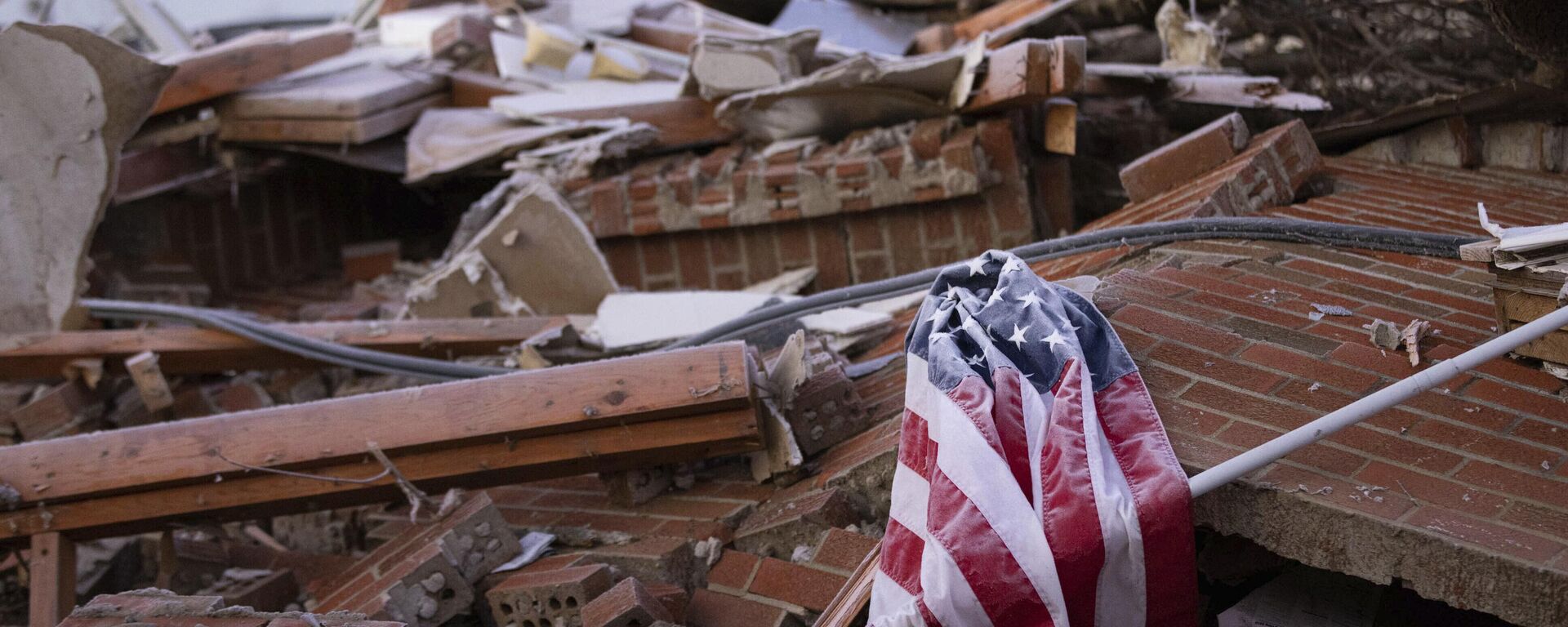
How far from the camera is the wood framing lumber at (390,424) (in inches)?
107

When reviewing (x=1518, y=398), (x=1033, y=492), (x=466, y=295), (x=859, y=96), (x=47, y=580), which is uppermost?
(x=859, y=96)

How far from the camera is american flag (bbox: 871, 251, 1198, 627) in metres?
1.91

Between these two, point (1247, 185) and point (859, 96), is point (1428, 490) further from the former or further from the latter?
point (859, 96)

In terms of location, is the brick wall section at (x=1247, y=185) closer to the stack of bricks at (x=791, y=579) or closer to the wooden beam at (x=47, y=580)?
the stack of bricks at (x=791, y=579)

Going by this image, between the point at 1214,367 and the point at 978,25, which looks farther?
the point at 978,25

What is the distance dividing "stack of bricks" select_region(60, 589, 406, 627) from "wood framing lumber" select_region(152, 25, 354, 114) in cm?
328

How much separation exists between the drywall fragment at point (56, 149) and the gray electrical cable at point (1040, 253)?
858 mm

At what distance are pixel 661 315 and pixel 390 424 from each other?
1.14 metres

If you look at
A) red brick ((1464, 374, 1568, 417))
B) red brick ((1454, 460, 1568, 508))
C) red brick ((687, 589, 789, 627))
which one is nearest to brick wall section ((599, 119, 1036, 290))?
red brick ((687, 589, 789, 627))

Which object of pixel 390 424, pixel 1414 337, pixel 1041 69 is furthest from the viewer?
pixel 1041 69

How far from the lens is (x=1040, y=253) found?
3029mm

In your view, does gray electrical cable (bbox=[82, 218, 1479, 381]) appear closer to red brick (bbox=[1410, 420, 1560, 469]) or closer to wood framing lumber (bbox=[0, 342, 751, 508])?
wood framing lumber (bbox=[0, 342, 751, 508])

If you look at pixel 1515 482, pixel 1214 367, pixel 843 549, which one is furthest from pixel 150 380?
pixel 1515 482

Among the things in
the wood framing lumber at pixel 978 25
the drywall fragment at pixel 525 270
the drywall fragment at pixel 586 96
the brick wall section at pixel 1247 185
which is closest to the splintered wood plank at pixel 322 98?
the drywall fragment at pixel 586 96
